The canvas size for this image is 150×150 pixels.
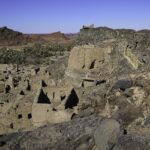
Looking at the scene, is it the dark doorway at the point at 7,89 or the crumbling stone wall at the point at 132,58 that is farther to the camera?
the dark doorway at the point at 7,89

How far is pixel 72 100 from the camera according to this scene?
82.5 ft

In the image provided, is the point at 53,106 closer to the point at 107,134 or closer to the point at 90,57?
the point at 107,134

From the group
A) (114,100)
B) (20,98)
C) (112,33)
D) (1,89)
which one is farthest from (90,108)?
(112,33)

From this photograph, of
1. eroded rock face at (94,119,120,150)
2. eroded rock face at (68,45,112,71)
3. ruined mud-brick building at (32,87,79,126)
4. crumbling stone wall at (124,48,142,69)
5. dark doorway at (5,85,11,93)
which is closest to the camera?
eroded rock face at (94,119,120,150)

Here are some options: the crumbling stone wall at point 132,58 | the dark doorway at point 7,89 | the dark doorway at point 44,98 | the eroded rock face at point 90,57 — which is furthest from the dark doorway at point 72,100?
the dark doorway at point 7,89

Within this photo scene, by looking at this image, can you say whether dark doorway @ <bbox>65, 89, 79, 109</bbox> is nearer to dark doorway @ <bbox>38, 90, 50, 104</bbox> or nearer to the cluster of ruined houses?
the cluster of ruined houses

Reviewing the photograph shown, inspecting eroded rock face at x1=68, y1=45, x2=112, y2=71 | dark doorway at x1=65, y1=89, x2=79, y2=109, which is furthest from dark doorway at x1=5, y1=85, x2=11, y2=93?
dark doorway at x1=65, y1=89, x2=79, y2=109

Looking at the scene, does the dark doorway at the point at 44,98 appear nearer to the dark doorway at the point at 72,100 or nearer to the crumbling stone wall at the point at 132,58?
the dark doorway at the point at 72,100

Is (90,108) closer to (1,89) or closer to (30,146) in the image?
(30,146)

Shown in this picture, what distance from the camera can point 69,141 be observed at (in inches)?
570

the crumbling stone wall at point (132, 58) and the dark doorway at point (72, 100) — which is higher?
the crumbling stone wall at point (132, 58)

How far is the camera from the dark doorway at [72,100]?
24.0 meters

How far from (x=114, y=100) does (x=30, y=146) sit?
619 cm

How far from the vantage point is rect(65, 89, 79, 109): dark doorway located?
2396 cm
